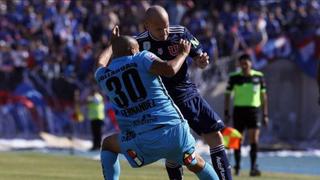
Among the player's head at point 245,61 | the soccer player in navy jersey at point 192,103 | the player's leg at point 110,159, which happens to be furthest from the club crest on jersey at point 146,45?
the player's head at point 245,61

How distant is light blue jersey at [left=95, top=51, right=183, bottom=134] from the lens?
8578mm

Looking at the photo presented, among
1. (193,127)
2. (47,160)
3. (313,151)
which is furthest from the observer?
(313,151)

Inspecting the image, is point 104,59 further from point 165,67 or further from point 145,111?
point 165,67

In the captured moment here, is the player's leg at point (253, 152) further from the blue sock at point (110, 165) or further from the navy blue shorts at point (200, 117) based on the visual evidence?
the blue sock at point (110, 165)

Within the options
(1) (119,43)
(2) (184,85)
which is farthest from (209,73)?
(1) (119,43)

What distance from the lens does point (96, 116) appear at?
2733 cm

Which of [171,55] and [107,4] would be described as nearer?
[171,55]

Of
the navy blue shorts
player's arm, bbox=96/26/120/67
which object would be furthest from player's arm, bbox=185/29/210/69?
player's arm, bbox=96/26/120/67

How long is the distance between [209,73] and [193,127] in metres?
18.2

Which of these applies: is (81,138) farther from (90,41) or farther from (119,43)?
(119,43)

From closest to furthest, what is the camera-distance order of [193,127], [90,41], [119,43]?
1. [119,43]
2. [193,127]
3. [90,41]

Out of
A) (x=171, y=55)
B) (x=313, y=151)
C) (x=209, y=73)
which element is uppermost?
(x=171, y=55)

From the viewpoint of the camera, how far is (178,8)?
98.9ft

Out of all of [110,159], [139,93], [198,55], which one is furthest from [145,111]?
[198,55]
